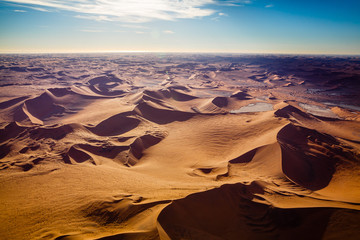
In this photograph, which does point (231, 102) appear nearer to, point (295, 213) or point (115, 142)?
point (115, 142)

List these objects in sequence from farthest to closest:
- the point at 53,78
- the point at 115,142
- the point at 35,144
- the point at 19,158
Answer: the point at 53,78 → the point at 115,142 → the point at 35,144 → the point at 19,158

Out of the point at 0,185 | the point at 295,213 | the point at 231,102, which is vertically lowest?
the point at 0,185

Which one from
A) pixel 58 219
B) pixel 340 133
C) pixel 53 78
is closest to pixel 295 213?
pixel 58 219

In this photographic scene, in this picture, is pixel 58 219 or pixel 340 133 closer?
pixel 58 219

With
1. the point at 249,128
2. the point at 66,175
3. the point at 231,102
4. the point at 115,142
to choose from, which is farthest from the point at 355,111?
the point at 66,175

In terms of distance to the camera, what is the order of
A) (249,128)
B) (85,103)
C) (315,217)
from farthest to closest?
(85,103) < (249,128) < (315,217)

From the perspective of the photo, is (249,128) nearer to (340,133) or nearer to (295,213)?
(340,133)

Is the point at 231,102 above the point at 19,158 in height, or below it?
above

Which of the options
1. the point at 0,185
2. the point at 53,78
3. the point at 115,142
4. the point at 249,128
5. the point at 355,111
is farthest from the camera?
the point at 53,78

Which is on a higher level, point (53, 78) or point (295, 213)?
point (53, 78)
